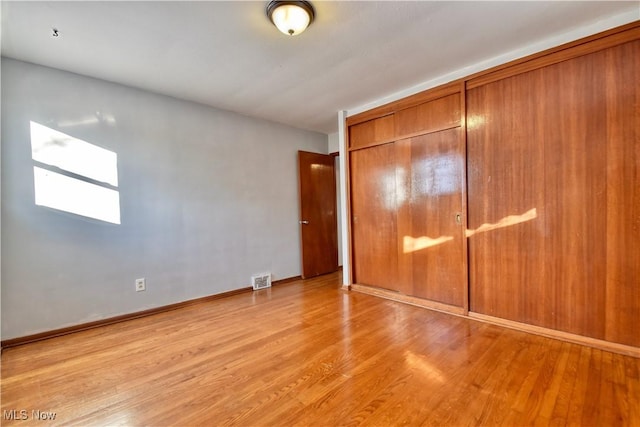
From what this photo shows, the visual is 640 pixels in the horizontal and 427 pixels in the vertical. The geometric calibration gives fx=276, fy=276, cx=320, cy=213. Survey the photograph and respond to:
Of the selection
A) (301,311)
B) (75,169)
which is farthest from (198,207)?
(301,311)

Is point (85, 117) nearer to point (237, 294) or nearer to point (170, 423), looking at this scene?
point (237, 294)

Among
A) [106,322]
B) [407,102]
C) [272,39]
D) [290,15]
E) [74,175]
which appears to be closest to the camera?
[290,15]

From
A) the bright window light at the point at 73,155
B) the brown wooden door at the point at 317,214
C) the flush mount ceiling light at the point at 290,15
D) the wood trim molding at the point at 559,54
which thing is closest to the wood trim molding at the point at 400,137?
the wood trim molding at the point at 559,54

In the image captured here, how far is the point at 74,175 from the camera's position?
2545 mm

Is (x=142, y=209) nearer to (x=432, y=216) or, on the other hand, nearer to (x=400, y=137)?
(x=400, y=137)

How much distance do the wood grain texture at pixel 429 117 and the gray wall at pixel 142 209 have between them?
183 cm

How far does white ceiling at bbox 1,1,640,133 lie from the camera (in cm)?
179

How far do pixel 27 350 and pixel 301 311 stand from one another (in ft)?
7.48

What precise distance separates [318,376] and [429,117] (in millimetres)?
2650

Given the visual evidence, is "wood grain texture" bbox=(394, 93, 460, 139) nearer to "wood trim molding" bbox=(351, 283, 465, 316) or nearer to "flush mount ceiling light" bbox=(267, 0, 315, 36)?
"flush mount ceiling light" bbox=(267, 0, 315, 36)

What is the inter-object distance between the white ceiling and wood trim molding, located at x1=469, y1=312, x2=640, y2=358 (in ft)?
7.52

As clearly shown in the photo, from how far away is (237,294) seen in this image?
3.65 meters

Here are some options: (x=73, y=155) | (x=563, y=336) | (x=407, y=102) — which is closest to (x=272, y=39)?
(x=407, y=102)

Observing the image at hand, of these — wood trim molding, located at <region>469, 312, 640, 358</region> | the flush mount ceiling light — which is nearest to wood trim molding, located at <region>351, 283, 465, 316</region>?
wood trim molding, located at <region>469, 312, 640, 358</region>
